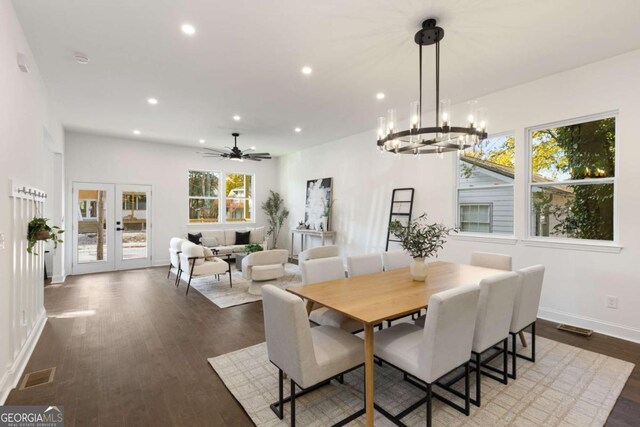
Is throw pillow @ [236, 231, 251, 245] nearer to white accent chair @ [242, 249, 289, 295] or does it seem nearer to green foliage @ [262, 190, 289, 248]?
green foliage @ [262, 190, 289, 248]

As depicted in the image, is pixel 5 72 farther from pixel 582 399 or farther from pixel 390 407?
pixel 582 399

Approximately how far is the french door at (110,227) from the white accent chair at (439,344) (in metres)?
6.96

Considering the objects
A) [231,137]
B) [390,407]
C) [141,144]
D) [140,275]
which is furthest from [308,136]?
[390,407]

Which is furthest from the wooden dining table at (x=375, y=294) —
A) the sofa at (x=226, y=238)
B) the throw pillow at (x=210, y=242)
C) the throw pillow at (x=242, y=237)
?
the throw pillow at (x=242, y=237)

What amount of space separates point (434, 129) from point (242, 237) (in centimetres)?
663

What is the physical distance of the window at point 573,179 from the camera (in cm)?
348

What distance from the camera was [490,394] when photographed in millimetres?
2328

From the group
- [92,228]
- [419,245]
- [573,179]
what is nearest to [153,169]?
[92,228]

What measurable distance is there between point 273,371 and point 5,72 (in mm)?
3222

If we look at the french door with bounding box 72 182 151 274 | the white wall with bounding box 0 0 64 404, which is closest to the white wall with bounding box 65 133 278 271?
the french door with bounding box 72 182 151 274

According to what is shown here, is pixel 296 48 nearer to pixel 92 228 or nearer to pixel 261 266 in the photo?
pixel 261 266

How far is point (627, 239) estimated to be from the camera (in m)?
3.26

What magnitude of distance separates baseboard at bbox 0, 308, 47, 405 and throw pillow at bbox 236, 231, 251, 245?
479 centimetres

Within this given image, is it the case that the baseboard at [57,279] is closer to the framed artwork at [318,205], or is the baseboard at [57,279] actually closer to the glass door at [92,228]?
the glass door at [92,228]
